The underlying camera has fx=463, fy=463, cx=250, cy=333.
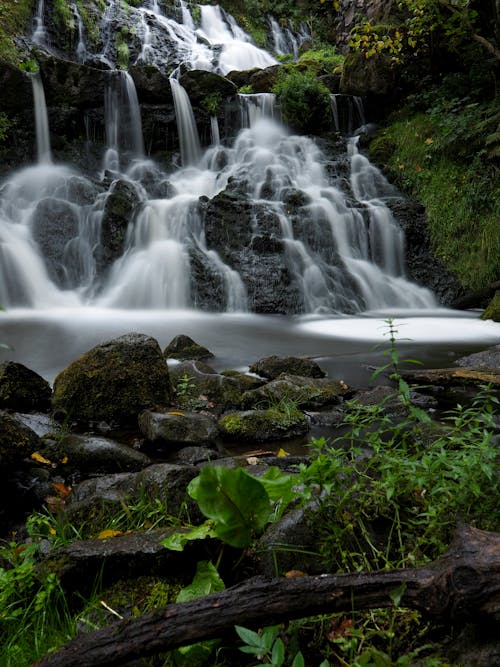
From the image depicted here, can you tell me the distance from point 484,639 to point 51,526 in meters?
1.98

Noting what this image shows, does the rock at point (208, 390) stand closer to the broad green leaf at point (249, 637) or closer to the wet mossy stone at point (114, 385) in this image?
the wet mossy stone at point (114, 385)

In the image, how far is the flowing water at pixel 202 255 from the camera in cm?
841

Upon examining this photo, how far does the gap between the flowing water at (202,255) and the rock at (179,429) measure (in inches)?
103

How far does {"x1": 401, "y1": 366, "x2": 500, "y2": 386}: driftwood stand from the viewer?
5129mm

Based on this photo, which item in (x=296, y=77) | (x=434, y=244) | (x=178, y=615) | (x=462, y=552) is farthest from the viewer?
(x=296, y=77)

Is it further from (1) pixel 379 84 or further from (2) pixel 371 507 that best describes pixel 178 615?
(1) pixel 379 84

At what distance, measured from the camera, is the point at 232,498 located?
1.53 m

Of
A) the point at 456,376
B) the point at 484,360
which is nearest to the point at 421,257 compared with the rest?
the point at 484,360

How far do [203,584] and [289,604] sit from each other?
0.56 metres

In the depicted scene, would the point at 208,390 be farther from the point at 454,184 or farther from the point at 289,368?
the point at 454,184

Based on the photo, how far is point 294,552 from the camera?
1696 mm

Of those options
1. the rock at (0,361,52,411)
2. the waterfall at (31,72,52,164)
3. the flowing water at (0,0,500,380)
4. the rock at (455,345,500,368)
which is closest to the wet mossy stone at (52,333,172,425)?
the rock at (0,361,52,411)

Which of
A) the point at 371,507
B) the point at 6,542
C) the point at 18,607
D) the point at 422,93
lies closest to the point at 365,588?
the point at 371,507

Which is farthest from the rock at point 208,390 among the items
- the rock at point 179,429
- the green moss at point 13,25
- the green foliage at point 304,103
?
the green moss at point 13,25
